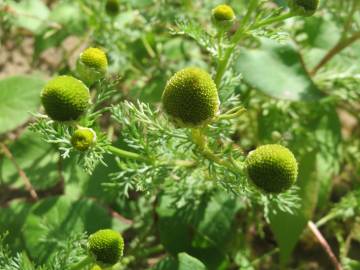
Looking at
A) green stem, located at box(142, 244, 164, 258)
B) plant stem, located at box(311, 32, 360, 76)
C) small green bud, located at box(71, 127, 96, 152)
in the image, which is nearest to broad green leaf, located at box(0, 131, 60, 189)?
green stem, located at box(142, 244, 164, 258)

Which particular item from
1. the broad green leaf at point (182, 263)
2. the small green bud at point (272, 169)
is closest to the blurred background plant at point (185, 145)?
the broad green leaf at point (182, 263)

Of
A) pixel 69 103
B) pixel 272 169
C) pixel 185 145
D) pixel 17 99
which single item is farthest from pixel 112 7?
pixel 272 169

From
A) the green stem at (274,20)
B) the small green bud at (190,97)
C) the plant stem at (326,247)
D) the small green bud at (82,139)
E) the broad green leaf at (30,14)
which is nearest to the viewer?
the small green bud at (190,97)

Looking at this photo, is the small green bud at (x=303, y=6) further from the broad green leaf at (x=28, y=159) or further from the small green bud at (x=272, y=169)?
the broad green leaf at (x=28, y=159)

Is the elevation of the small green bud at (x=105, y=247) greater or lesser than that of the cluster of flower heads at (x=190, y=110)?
lesser

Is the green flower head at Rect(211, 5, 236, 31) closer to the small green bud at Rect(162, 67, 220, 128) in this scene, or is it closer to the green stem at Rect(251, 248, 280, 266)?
the small green bud at Rect(162, 67, 220, 128)

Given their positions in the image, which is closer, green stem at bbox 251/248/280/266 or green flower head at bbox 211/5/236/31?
green flower head at bbox 211/5/236/31
